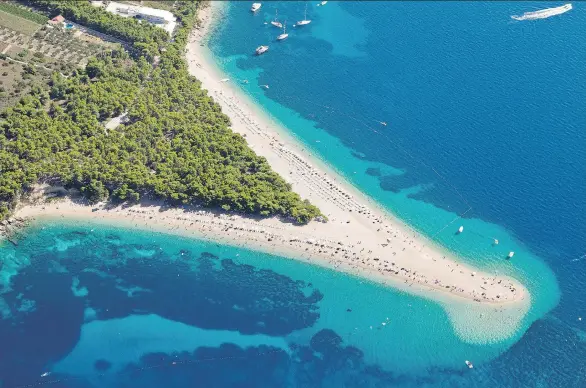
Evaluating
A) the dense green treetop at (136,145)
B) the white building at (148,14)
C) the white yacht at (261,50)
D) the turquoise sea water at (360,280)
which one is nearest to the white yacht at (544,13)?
the turquoise sea water at (360,280)

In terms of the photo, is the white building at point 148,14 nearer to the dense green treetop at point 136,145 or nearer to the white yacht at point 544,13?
the dense green treetop at point 136,145

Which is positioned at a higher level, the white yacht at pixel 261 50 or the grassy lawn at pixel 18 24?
the grassy lawn at pixel 18 24

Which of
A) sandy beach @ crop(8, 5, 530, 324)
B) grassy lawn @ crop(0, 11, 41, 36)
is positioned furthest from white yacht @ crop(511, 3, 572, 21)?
grassy lawn @ crop(0, 11, 41, 36)

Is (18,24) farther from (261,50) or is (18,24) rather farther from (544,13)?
(544,13)

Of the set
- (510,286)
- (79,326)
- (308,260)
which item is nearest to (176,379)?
(79,326)

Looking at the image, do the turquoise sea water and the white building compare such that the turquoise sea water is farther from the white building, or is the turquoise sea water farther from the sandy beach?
the white building
